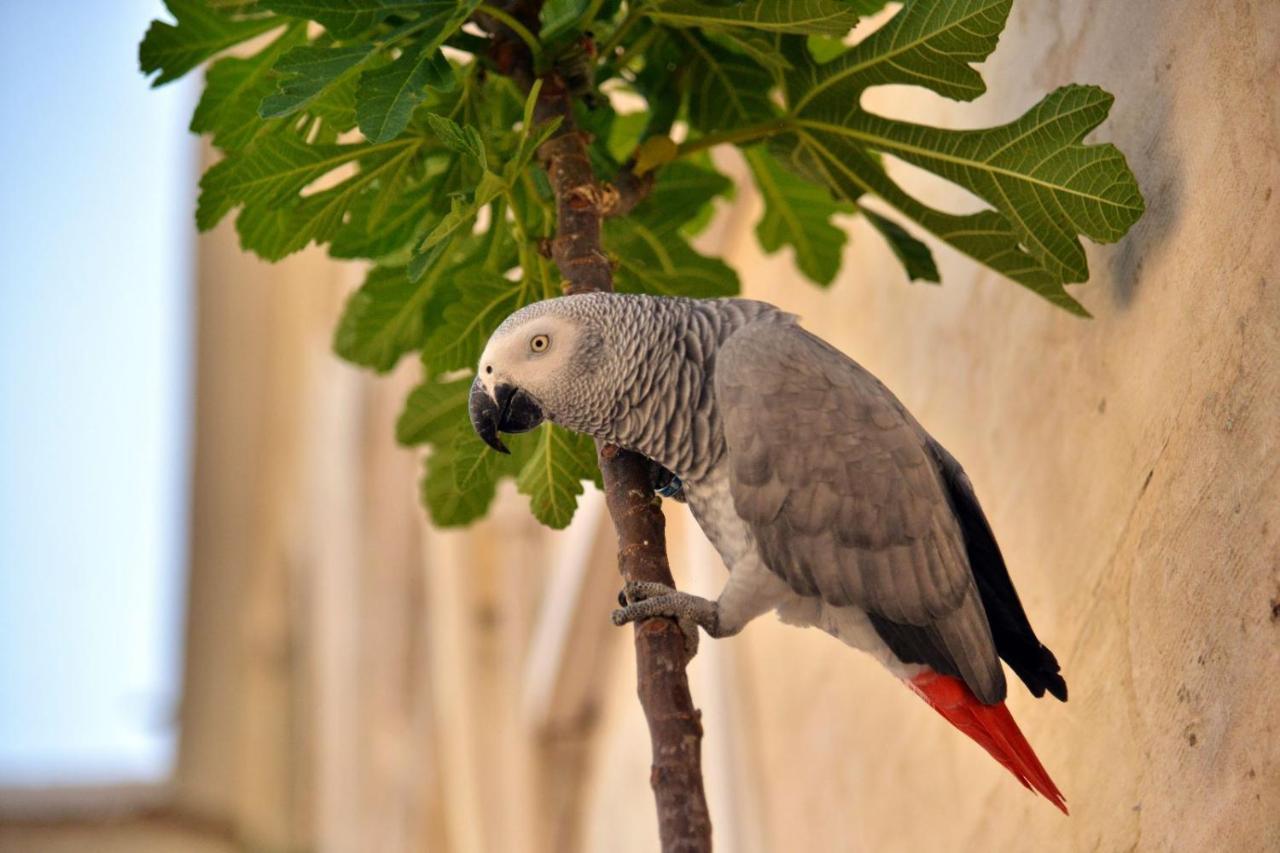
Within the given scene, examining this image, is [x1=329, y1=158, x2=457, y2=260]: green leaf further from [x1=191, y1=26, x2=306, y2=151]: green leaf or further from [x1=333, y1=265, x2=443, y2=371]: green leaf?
[x1=191, y1=26, x2=306, y2=151]: green leaf

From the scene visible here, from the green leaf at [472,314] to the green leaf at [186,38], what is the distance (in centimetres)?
41

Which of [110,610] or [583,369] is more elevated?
[583,369]

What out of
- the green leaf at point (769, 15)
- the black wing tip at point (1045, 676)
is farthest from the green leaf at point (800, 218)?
the black wing tip at point (1045, 676)

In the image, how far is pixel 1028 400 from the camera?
5.56 ft

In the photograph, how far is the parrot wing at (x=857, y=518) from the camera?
1281 mm

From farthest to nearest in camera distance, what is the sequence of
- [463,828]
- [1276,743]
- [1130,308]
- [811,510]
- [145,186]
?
[145,186], [463,828], [1130,308], [811,510], [1276,743]

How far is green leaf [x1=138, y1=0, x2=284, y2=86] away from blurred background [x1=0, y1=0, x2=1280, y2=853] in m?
1.03

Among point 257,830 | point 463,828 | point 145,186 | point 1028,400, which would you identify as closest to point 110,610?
point 257,830

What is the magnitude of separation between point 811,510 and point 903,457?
4.4 inches

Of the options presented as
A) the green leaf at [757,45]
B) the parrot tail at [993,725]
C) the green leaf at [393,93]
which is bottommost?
the parrot tail at [993,725]

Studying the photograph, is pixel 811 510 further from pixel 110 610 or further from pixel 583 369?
pixel 110 610

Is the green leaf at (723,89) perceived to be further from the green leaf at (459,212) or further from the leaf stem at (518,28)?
the green leaf at (459,212)

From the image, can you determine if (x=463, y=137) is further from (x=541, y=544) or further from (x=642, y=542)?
(x=541, y=544)

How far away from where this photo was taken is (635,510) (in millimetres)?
1323
